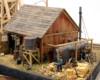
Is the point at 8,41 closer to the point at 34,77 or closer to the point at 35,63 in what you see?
the point at 35,63

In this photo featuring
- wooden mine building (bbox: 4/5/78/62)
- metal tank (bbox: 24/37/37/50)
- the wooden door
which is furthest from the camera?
the wooden door

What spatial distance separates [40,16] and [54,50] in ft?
15.9

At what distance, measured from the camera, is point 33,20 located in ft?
73.2

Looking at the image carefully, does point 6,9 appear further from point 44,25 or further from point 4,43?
point 44,25

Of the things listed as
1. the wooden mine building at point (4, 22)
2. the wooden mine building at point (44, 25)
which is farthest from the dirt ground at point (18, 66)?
the wooden mine building at point (44, 25)

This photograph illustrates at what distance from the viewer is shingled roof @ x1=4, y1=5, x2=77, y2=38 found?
20.2 meters

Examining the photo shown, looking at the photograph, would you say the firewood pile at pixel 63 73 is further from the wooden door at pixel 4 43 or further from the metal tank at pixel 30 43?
the wooden door at pixel 4 43

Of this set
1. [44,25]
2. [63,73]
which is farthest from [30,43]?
[63,73]

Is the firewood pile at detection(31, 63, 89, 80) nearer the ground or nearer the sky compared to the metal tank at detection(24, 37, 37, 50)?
nearer the ground

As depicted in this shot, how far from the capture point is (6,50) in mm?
25484

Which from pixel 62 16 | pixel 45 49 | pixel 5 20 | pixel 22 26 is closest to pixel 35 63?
pixel 45 49

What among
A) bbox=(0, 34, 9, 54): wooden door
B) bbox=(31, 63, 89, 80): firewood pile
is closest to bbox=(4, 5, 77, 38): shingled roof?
bbox=(0, 34, 9, 54): wooden door

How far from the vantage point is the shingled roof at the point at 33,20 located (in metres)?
20.2

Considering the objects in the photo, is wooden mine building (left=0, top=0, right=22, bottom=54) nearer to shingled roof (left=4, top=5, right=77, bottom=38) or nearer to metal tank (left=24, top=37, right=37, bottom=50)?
shingled roof (left=4, top=5, right=77, bottom=38)
